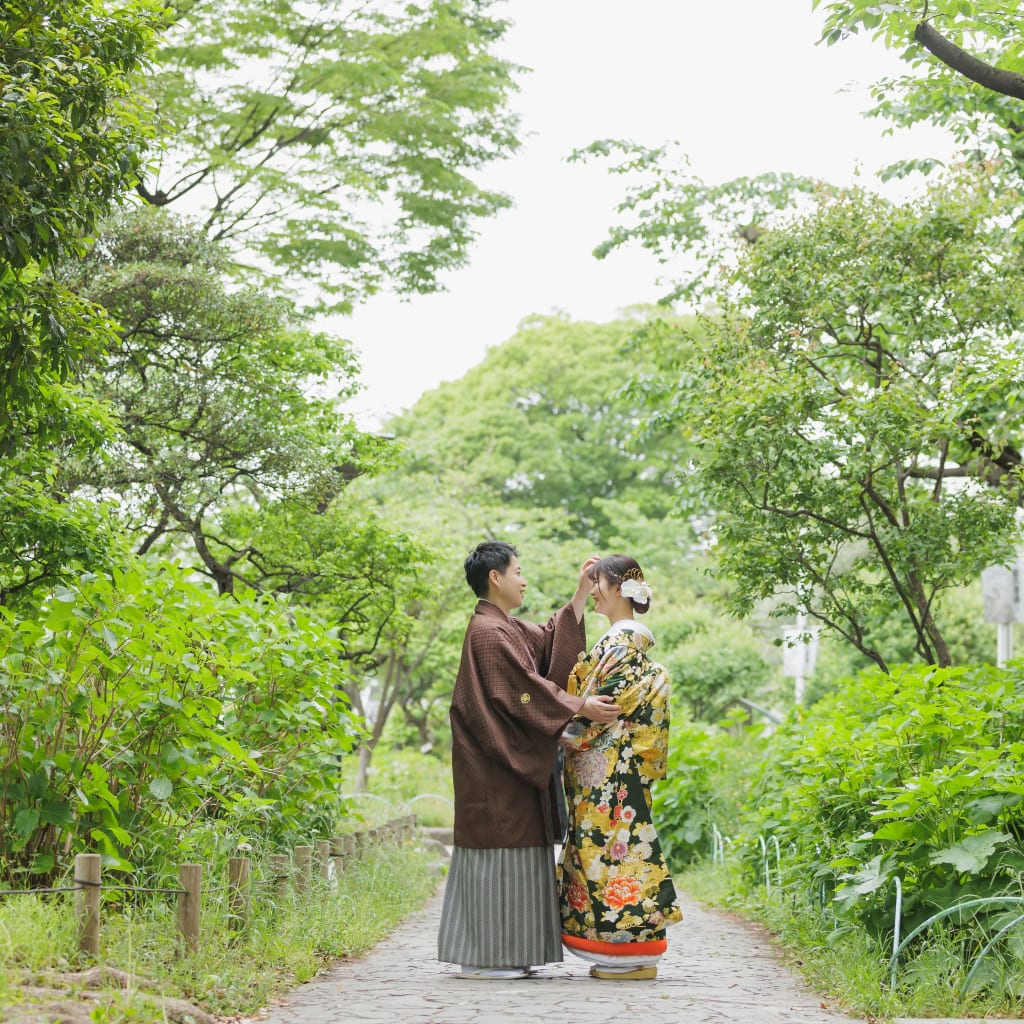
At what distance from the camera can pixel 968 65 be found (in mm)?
6156

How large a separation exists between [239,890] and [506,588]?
1896 millimetres

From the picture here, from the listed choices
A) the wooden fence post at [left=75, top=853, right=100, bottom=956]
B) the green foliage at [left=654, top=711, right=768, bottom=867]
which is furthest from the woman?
the green foliage at [left=654, top=711, right=768, bottom=867]

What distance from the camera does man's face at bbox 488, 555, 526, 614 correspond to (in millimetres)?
6387

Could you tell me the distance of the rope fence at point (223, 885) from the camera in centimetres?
462

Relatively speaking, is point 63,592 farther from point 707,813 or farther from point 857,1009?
point 707,813

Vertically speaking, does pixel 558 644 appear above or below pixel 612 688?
above

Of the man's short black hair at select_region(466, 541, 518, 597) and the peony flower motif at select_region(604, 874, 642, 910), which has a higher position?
the man's short black hair at select_region(466, 541, 518, 597)

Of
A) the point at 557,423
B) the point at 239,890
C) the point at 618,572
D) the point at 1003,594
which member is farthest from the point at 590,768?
the point at 557,423

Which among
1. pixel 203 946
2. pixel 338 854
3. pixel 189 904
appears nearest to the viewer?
pixel 189 904

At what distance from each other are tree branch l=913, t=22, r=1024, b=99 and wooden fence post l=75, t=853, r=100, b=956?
510 centimetres

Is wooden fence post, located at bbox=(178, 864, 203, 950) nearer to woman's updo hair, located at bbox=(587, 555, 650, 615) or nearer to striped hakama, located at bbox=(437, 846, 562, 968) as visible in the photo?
striped hakama, located at bbox=(437, 846, 562, 968)

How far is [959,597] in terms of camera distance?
23.0 m

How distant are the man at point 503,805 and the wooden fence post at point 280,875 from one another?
0.91 metres

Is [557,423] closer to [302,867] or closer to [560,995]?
[302,867]
